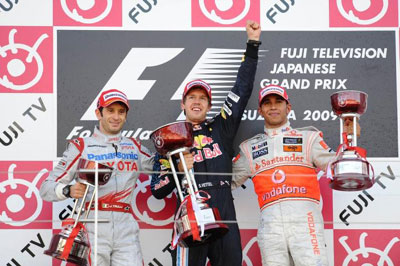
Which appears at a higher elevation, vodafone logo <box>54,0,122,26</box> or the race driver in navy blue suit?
vodafone logo <box>54,0,122,26</box>

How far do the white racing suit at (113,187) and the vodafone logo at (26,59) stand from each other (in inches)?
24.0

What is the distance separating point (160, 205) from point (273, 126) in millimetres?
860

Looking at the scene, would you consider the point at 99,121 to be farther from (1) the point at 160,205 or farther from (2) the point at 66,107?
(1) the point at 160,205

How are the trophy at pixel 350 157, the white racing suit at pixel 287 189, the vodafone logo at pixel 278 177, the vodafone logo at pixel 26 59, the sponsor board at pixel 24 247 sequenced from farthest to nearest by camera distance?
the vodafone logo at pixel 26 59
the sponsor board at pixel 24 247
the vodafone logo at pixel 278 177
the white racing suit at pixel 287 189
the trophy at pixel 350 157

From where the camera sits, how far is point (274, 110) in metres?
3.65

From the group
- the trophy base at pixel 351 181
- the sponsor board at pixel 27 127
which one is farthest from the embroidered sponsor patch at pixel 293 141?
the sponsor board at pixel 27 127

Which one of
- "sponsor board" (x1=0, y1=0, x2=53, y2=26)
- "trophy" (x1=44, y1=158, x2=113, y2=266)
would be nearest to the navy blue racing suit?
"trophy" (x1=44, y1=158, x2=113, y2=266)

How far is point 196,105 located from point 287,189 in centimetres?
70

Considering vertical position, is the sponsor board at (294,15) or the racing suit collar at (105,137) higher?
the sponsor board at (294,15)

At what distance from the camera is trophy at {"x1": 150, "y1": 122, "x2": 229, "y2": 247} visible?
9.88 ft

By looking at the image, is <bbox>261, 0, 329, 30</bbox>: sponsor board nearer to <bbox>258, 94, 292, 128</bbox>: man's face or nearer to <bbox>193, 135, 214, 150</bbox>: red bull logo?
<bbox>258, 94, 292, 128</bbox>: man's face

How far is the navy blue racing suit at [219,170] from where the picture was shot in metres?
3.43

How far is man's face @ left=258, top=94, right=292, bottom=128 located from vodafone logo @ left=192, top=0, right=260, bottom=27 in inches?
26.3

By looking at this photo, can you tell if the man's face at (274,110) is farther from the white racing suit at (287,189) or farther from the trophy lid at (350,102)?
the trophy lid at (350,102)
